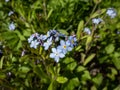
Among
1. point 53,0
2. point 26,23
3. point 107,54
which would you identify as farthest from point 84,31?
point 53,0

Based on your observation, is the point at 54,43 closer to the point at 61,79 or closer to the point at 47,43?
the point at 47,43

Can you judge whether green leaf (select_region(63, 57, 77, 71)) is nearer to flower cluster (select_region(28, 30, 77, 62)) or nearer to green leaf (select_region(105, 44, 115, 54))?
flower cluster (select_region(28, 30, 77, 62))

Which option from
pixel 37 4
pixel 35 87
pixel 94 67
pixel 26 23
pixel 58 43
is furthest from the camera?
pixel 37 4

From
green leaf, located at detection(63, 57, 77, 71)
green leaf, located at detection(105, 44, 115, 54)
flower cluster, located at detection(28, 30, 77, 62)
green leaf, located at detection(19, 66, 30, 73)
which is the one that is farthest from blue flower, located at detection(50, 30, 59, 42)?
green leaf, located at detection(105, 44, 115, 54)

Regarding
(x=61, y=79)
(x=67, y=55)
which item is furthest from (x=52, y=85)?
(x=67, y=55)

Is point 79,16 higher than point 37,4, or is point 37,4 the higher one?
point 37,4

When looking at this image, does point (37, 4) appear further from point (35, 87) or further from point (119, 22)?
point (35, 87)

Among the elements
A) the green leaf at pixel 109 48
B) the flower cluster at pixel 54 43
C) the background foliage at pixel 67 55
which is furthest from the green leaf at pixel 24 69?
the green leaf at pixel 109 48
